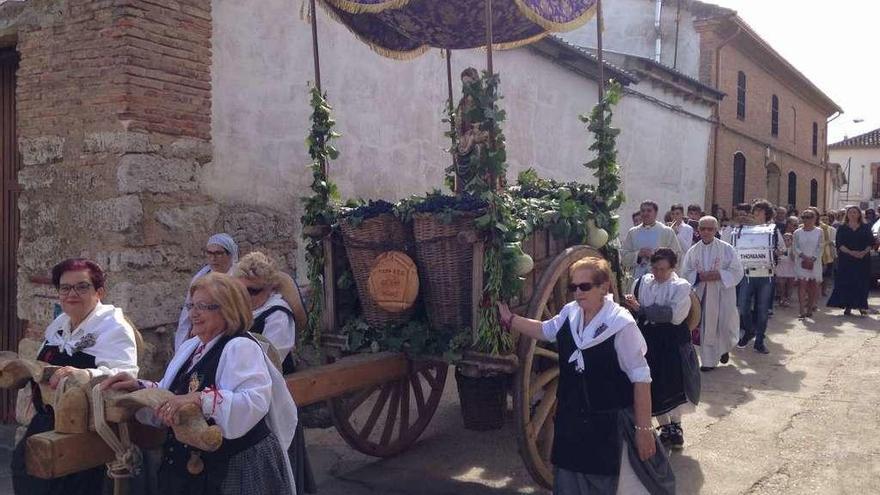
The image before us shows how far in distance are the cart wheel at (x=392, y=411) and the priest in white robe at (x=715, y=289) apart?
341cm

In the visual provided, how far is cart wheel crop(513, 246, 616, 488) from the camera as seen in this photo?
4.27 metres

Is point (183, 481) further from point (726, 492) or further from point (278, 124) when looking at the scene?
point (278, 124)

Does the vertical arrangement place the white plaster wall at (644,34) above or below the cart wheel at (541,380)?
above

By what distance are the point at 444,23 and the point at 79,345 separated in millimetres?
4017

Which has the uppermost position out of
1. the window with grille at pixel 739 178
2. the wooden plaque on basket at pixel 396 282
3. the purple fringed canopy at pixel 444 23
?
the purple fringed canopy at pixel 444 23

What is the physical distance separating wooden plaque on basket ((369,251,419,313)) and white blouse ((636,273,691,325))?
6.35ft

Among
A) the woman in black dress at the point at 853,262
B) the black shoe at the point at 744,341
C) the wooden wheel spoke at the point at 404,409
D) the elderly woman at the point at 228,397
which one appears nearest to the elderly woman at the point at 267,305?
the elderly woman at the point at 228,397

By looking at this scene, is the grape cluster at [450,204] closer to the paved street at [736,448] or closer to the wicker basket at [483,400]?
the wicker basket at [483,400]

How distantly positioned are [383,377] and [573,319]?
116 cm

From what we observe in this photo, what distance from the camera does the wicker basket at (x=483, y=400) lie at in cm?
547

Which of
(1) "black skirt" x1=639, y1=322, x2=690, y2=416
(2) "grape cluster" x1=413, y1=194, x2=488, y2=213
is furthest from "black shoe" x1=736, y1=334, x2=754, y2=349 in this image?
(2) "grape cluster" x1=413, y1=194, x2=488, y2=213

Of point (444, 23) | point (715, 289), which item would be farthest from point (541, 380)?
point (715, 289)

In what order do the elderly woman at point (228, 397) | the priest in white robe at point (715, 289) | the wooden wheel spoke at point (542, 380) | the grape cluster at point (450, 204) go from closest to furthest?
the elderly woman at point (228, 397)
the grape cluster at point (450, 204)
the wooden wheel spoke at point (542, 380)
the priest in white robe at point (715, 289)

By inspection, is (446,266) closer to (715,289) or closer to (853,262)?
(715,289)
